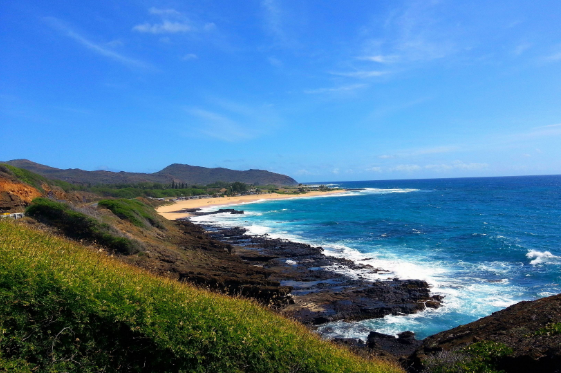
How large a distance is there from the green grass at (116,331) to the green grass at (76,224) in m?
10.2

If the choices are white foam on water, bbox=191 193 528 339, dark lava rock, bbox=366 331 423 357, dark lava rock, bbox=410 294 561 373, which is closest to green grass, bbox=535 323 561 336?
dark lava rock, bbox=410 294 561 373

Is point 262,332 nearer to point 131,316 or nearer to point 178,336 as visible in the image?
point 178,336

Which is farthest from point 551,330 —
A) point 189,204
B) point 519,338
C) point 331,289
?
point 189,204

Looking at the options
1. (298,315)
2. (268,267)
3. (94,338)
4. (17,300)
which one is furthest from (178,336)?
(268,267)

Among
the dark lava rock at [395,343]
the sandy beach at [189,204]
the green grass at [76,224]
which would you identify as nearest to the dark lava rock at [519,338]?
the dark lava rock at [395,343]

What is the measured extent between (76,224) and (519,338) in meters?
18.7

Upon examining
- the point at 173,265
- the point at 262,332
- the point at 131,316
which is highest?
the point at 131,316

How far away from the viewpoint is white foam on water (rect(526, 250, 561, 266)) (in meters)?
21.6

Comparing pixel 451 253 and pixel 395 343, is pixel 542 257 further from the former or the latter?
pixel 395 343

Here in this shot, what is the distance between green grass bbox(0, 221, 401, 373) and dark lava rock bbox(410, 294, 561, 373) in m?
3.20

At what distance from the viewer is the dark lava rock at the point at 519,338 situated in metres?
6.82

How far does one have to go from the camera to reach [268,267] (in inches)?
846

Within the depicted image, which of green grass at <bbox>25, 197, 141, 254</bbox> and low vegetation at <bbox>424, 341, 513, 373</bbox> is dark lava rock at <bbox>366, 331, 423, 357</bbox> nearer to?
low vegetation at <bbox>424, 341, 513, 373</bbox>

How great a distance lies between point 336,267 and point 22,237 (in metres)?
17.1
